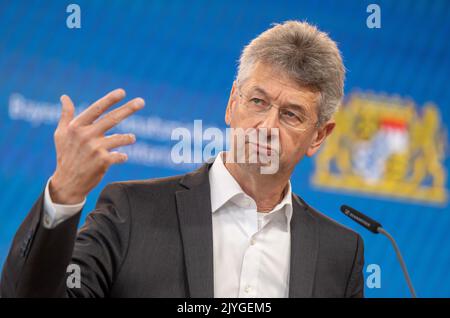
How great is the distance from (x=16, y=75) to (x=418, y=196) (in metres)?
2.71

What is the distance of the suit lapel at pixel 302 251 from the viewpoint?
2338 millimetres

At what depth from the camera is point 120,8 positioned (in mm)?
3926

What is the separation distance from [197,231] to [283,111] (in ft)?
1.88

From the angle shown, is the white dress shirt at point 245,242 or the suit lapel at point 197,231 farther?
the white dress shirt at point 245,242

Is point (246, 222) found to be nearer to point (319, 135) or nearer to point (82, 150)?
point (319, 135)

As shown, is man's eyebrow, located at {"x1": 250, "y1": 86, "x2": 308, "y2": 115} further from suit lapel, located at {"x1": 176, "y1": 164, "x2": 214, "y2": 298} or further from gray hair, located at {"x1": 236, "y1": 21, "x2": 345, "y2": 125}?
suit lapel, located at {"x1": 176, "y1": 164, "x2": 214, "y2": 298}

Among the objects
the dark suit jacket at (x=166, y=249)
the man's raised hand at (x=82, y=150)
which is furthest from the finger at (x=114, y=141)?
the dark suit jacket at (x=166, y=249)

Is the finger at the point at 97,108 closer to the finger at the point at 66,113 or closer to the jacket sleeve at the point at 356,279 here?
the finger at the point at 66,113

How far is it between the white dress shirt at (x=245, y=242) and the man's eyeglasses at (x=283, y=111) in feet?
0.79

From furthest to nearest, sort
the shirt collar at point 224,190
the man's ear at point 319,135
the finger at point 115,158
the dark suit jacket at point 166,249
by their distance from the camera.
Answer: the man's ear at point 319,135
the shirt collar at point 224,190
the dark suit jacket at point 166,249
the finger at point 115,158

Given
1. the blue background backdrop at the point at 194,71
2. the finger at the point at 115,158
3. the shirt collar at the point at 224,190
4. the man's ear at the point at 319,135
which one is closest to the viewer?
the finger at the point at 115,158
